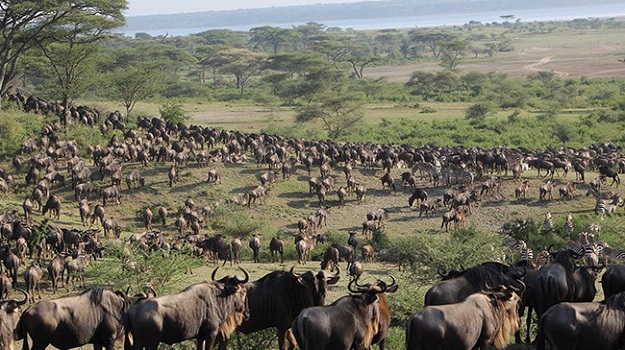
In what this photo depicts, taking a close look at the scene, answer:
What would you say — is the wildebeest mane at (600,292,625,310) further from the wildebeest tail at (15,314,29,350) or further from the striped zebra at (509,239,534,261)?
the striped zebra at (509,239,534,261)

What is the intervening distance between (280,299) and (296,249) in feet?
34.4

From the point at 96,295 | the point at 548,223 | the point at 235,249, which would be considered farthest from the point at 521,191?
the point at 96,295

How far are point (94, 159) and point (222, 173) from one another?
4.76 metres

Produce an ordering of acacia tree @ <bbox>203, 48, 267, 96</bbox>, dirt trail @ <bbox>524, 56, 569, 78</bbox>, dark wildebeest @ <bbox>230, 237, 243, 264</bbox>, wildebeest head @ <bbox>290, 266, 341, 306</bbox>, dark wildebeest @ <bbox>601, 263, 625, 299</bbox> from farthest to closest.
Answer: dirt trail @ <bbox>524, 56, 569, 78</bbox>
acacia tree @ <bbox>203, 48, 267, 96</bbox>
dark wildebeest @ <bbox>230, 237, 243, 264</bbox>
dark wildebeest @ <bbox>601, 263, 625, 299</bbox>
wildebeest head @ <bbox>290, 266, 341, 306</bbox>

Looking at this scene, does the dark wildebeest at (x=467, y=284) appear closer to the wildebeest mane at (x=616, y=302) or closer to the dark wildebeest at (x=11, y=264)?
the wildebeest mane at (x=616, y=302)

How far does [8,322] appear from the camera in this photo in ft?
31.2

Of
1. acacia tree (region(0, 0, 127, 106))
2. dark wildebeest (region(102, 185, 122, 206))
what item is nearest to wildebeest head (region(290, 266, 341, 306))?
dark wildebeest (region(102, 185, 122, 206))

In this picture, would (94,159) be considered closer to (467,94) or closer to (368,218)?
(368,218)

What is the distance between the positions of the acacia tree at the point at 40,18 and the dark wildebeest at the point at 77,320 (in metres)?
22.9

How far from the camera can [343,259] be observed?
19953 mm

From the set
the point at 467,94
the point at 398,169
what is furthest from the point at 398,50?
the point at 398,169

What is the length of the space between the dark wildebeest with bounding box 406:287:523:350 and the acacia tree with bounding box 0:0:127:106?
25.5 m

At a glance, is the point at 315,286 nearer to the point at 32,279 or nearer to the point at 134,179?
the point at 32,279

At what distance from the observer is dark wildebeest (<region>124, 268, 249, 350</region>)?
9.04 meters
